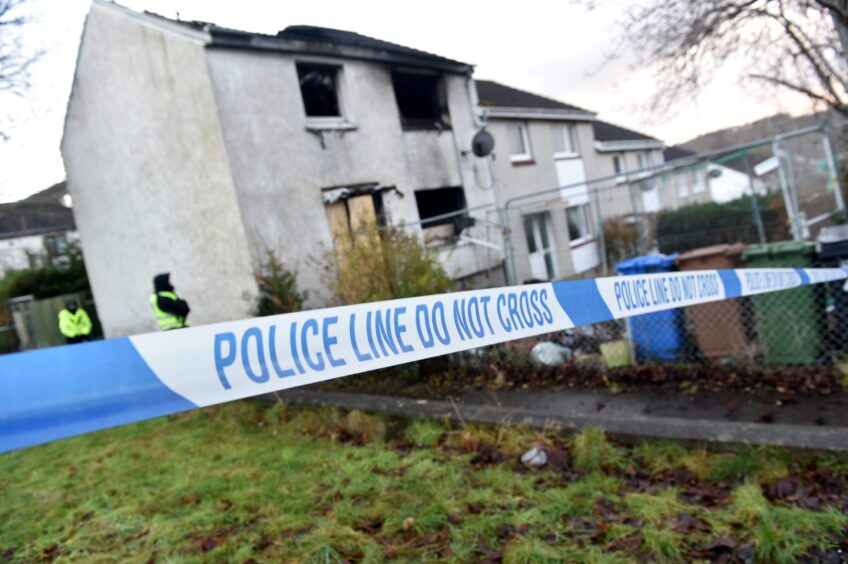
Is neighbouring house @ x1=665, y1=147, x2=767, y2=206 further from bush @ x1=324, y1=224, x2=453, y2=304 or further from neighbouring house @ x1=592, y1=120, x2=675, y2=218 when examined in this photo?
bush @ x1=324, y1=224, x2=453, y2=304

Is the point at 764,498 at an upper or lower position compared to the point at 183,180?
lower

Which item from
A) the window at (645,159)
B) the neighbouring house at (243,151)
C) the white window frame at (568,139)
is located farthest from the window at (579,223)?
the window at (645,159)

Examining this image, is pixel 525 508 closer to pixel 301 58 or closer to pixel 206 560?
pixel 206 560

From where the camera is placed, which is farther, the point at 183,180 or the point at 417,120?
the point at 417,120

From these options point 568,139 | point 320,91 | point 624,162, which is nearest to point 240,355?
point 320,91

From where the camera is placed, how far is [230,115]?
940 cm

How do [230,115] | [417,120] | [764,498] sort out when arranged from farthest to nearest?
[417,120] < [230,115] < [764,498]

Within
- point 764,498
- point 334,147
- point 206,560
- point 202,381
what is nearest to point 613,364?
point 764,498

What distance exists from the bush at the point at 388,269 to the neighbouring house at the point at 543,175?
809 centimetres

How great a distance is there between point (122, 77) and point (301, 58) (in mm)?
4095

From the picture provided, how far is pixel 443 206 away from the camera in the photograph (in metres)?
14.1

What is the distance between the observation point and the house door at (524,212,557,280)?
1648cm

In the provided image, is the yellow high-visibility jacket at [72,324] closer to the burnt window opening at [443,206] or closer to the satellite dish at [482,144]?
the burnt window opening at [443,206]

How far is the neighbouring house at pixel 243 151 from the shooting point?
956cm
